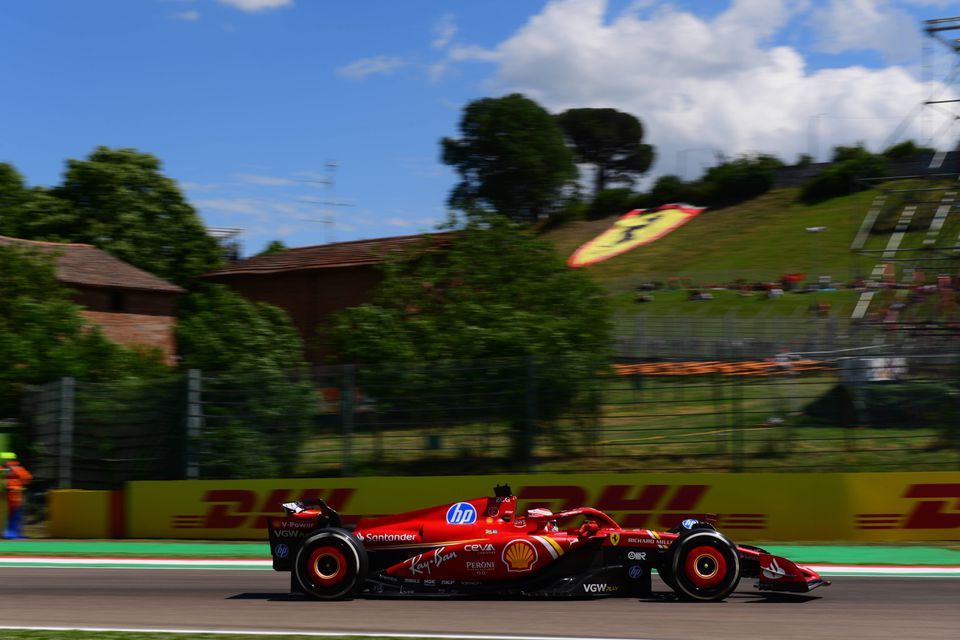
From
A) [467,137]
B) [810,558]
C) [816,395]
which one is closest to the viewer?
[810,558]

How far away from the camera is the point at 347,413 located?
17547 millimetres

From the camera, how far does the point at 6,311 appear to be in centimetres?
2569

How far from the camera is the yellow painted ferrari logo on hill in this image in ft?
228

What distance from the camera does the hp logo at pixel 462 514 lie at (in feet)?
33.1

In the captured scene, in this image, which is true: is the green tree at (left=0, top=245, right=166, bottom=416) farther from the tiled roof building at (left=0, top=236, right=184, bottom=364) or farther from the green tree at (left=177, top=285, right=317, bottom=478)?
the tiled roof building at (left=0, top=236, right=184, bottom=364)

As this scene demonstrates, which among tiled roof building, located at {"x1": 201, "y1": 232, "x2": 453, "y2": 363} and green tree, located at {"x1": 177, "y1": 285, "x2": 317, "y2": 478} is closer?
green tree, located at {"x1": 177, "y1": 285, "x2": 317, "y2": 478}

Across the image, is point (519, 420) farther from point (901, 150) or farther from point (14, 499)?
point (901, 150)

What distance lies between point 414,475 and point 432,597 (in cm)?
698

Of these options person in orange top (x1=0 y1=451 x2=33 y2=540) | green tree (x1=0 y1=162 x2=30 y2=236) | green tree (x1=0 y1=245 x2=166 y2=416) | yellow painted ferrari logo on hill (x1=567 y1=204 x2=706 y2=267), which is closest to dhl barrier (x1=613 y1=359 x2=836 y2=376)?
person in orange top (x1=0 y1=451 x2=33 y2=540)

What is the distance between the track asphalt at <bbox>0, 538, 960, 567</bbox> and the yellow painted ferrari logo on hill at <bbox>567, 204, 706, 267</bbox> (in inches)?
A: 2059

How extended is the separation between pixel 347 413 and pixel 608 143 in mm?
104181

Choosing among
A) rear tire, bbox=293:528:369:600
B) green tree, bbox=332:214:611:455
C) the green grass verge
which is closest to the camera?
rear tire, bbox=293:528:369:600

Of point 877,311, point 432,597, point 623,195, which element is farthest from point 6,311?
point 623,195

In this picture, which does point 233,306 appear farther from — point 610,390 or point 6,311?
point 610,390
